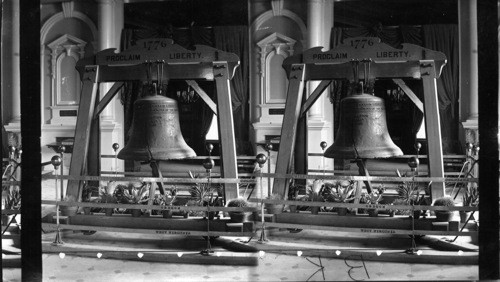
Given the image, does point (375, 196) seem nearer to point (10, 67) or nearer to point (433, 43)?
point (433, 43)

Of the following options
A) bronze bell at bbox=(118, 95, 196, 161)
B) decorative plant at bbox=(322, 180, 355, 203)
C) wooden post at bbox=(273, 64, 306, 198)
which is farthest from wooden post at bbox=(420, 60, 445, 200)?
bronze bell at bbox=(118, 95, 196, 161)

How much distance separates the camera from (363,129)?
2822 millimetres

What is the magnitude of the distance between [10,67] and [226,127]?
99cm

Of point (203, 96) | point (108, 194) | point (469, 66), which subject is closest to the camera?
point (469, 66)

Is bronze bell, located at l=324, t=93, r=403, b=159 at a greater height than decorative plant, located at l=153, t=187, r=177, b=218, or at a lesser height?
greater

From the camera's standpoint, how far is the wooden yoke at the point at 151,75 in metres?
2.60

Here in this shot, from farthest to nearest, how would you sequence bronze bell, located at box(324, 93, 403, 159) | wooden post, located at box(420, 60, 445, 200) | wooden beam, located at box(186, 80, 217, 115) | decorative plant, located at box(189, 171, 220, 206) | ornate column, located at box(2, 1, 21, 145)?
→ wooden beam, located at box(186, 80, 217, 115)
bronze bell, located at box(324, 93, 403, 159)
wooden post, located at box(420, 60, 445, 200)
decorative plant, located at box(189, 171, 220, 206)
ornate column, located at box(2, 1, 21, 145)

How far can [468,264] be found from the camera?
2.25m

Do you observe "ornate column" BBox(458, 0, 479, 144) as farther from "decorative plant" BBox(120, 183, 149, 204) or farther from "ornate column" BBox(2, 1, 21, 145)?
"ornate column" BBox(2, 1, 21, 145)

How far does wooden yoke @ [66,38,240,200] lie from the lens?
2.60m

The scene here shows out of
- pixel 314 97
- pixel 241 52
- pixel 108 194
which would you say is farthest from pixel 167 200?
pixel 314 97

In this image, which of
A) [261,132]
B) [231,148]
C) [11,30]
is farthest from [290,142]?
[11,30]

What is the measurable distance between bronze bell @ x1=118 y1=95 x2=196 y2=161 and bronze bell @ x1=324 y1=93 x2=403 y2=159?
2.30 feet

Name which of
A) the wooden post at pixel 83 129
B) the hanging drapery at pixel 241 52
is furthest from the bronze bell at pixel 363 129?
the wooden post at pixel 83 129
